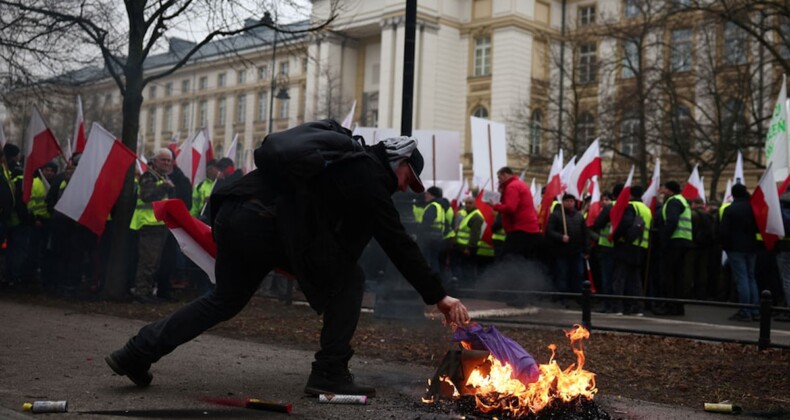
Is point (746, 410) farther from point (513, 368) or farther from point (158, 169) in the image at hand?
point (158, 169)

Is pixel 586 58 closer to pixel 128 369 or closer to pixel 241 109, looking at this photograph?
pixel 241 109

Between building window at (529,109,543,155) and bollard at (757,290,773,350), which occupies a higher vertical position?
building window at (529,109,543,155)

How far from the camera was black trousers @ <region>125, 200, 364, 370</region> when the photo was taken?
535cm

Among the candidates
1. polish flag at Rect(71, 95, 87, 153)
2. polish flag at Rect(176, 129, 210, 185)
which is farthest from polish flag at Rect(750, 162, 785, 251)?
polish flag at Rect(71, 95, 87, 153)

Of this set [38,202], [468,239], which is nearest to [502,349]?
[38,202]

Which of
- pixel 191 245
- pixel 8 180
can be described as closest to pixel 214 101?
pixel 8 180

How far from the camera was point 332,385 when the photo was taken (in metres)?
5.48

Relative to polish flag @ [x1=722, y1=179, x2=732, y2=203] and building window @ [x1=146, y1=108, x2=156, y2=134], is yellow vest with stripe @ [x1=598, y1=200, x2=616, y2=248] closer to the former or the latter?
polish flag @ [x1=722, y1=179, x2=732, y2=203]

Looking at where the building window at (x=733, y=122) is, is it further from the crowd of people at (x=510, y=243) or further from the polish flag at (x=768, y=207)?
the polish flag at (x=768, y=207)

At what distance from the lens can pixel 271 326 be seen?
382 inches

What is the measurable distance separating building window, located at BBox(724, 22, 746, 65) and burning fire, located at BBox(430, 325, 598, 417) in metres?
25.5

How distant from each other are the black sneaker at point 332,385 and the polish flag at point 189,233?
4.14ft

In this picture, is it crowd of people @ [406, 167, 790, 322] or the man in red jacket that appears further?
the man in red jacket

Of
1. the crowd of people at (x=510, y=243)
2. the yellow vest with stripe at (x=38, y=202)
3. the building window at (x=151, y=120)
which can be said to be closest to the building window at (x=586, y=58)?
the crowd of people at (x=510, y=243)
